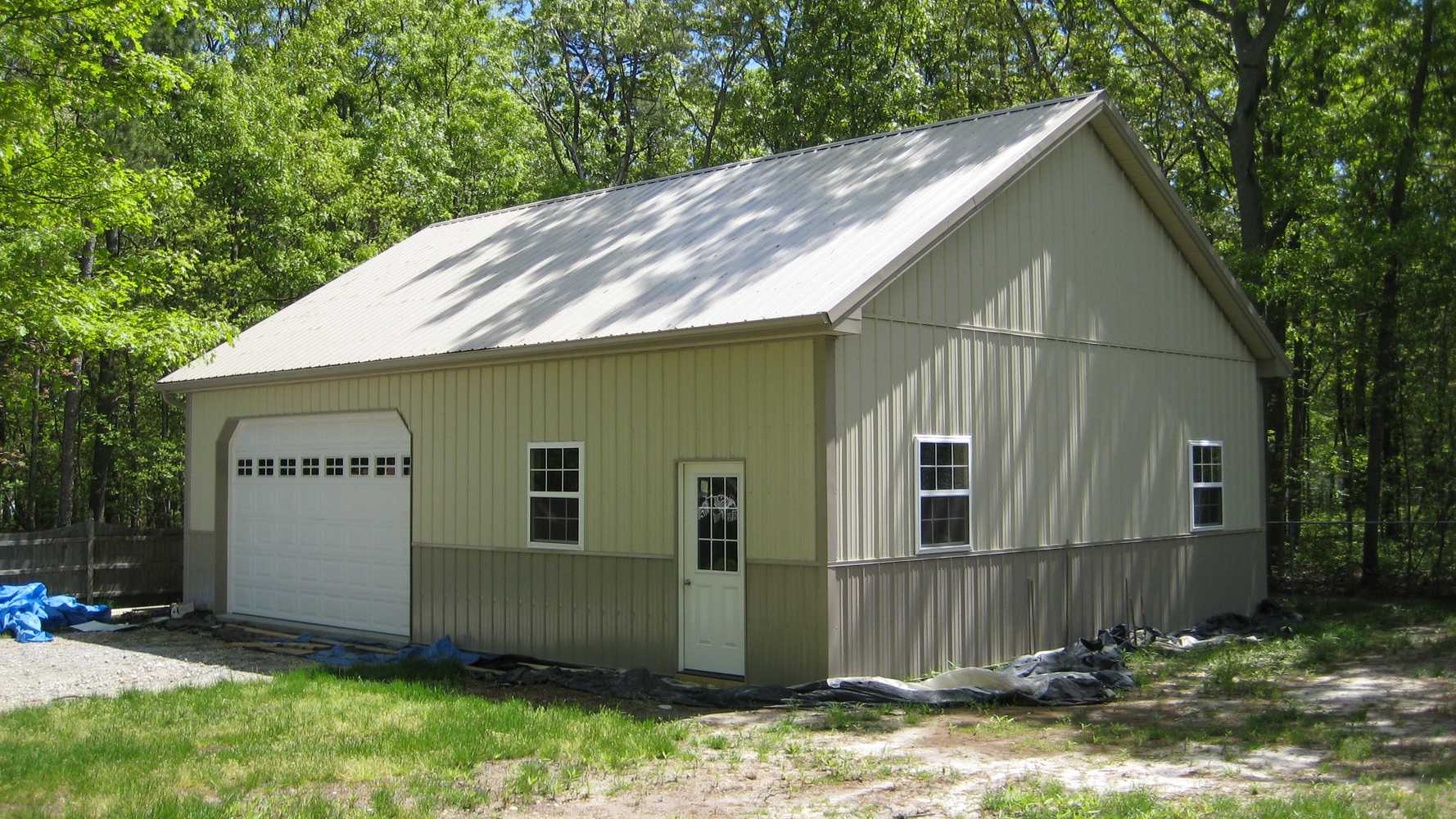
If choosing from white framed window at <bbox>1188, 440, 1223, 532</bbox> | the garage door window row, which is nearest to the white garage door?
the garage door window row

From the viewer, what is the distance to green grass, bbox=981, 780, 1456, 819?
6703mm

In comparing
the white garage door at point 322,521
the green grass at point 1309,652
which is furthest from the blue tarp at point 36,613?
the green grass at point 1309,652

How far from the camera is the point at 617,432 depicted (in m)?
12.2

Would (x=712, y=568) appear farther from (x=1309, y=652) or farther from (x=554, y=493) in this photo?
(x=1309, y=652)

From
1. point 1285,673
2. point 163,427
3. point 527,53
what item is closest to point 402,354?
point 1285,673

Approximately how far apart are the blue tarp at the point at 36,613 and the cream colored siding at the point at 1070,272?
11.5 m

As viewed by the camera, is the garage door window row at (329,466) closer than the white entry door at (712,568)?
No

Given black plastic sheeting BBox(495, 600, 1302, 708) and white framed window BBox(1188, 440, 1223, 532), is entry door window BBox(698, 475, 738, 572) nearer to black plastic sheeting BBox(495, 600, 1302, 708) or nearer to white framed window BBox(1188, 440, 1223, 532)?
black plastic sheeting BBox(495, 600, 1302, 708)

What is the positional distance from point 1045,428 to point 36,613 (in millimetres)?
12918

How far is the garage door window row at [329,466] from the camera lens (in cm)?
1479

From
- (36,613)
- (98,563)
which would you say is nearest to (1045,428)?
(36,613)

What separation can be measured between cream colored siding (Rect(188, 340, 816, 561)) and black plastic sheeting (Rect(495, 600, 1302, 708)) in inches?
46.3

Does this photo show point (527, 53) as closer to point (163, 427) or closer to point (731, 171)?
point (163, 427)

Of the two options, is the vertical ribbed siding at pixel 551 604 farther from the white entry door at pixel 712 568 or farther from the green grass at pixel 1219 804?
the green grass at pixel 1219 804
